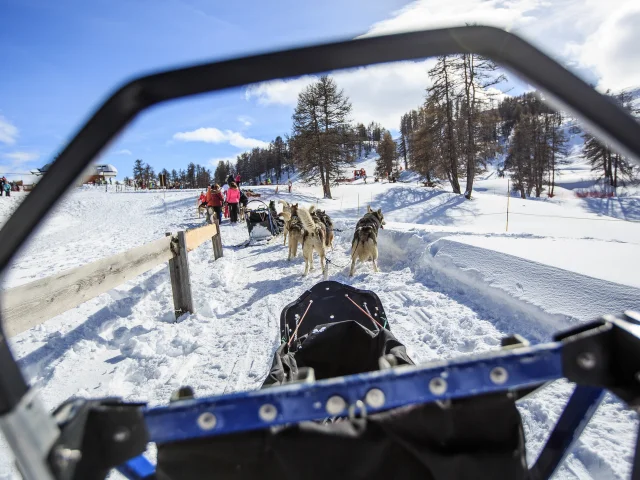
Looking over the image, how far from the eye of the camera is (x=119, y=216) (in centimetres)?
2392

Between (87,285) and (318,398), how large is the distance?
3.59 metres

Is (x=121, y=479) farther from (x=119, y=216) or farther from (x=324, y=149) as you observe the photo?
(x=324, y=149)

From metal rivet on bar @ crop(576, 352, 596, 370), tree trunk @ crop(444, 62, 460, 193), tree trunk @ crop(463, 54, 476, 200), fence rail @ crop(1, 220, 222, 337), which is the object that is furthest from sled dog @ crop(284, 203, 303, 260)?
tree trunk @ crop(444, 62, 460, 193)

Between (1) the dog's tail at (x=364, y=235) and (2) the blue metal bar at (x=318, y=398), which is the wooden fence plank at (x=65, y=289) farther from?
(1) the dog's tail at (x=364, y=235)

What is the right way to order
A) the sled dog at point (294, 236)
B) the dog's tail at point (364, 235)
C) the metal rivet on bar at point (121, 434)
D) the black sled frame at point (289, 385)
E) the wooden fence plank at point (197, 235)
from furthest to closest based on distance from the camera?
1. the sled dog at point (294, 236)
2. the dog's tail at point (364, 235)
3. the wooden fence plank at point (197, 235)
4. the metal rivet on bar at point (121, 434)
5. the black sled frame at point (289, 385)

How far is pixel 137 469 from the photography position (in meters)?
0.79

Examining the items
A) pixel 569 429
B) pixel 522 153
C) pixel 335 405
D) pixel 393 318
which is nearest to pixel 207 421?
pixel 335 405

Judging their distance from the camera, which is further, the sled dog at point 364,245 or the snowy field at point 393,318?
the sled dog at point 364,245

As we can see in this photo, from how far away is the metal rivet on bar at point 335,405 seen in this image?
2.14ft

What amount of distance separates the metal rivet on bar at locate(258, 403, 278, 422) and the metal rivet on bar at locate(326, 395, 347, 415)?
10 centimetres

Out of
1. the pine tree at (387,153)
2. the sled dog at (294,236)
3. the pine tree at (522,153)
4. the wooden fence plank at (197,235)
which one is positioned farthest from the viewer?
the pine tree at (387,153)

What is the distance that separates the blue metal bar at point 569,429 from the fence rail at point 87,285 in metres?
1.80

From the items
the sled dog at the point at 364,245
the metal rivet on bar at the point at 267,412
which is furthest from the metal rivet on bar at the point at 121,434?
the sled dog at the point at 364,245

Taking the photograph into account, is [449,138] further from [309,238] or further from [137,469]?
[137,469]
